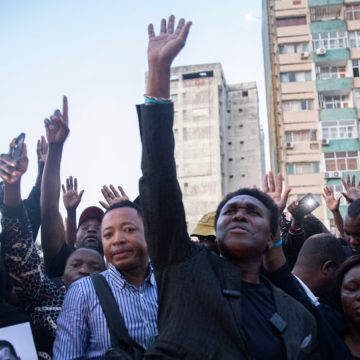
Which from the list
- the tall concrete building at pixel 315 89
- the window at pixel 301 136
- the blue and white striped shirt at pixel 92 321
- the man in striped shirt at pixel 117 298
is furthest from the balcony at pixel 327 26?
the blue and white striped shirt at pixel 92 321

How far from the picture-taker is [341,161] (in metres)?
26.5

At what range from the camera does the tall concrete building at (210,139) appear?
47094mm

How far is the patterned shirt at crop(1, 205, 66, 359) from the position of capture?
2.82 metres

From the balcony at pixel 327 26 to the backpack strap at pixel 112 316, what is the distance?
95.9ft

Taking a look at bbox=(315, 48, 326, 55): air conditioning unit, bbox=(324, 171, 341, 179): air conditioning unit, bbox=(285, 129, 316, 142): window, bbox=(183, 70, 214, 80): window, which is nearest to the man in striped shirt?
bbox=(324, 171, 341, 179): air conditioning unit

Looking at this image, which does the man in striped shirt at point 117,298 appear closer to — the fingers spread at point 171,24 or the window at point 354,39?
the fingers spread at point 171,24

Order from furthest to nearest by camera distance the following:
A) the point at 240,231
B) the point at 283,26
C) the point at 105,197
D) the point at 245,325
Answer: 1. the point at 283,26
2. the point at 105,197
3. the point at 240,231
4. the point at 245,325

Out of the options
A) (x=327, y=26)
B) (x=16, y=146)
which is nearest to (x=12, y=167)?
(x=16, y=146)

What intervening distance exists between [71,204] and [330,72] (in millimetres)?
27178

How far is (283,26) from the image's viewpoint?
3003 centimetres

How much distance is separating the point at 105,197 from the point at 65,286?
1080 mm

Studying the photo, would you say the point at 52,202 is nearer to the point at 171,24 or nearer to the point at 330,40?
the point at 171,24

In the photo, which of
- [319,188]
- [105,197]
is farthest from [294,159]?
[105,197]

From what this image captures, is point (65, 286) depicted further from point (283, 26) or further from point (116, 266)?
point (283, 26)
